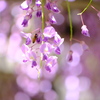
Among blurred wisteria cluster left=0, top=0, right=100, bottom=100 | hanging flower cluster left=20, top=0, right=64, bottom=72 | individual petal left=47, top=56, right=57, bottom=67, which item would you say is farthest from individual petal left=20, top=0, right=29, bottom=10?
blurred wisteria cluster left=0, top=0, right=100, bottom=100

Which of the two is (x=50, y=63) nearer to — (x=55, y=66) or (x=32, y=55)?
(x=32, y=55)

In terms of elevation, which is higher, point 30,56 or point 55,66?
point 30,56

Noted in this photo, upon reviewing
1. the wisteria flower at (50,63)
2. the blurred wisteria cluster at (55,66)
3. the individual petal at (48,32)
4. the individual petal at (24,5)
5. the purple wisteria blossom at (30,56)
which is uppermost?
the individual petal at (24,5)

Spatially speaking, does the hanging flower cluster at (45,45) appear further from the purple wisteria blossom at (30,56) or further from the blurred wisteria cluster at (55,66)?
the blurred wisteria cluster at (55,66)

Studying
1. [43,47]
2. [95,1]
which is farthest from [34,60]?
[95,1]

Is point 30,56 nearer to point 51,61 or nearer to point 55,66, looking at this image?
point 51,61

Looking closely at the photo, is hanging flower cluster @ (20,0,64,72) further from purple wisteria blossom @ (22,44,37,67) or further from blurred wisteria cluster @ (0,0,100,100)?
blurred wisteria cluster @ (0,0,100,100)

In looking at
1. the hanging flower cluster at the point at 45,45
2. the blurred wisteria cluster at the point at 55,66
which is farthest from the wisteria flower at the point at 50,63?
the blurred wisteria cluster at the point at 55,66

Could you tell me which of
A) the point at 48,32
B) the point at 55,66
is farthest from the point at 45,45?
the point at 55,66

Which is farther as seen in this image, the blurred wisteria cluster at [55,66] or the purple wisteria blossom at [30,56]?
the blurred wisteria cluster at [55,66]

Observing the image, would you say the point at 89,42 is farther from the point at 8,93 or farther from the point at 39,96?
the point at 8,93

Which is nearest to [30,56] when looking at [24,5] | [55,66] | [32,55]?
[32,55]

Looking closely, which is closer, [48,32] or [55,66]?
[48,32]

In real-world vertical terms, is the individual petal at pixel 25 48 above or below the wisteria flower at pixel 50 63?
above
